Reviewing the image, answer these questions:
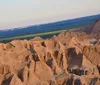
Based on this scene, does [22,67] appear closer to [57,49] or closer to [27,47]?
[57,49]

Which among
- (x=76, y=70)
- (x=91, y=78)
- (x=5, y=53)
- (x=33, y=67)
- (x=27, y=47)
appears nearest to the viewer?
(x=91, y=78)

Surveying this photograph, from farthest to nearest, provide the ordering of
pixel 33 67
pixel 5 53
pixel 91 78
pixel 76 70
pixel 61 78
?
pixel 5 53 → pixel 76 70 → pixel 33 67 → pixel 61 78 → pixel 91 78

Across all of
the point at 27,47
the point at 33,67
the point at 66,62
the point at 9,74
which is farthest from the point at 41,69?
the point at 27,47

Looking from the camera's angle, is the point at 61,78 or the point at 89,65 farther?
the point at 89,65

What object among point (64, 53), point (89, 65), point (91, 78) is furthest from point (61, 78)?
point (64, 53)

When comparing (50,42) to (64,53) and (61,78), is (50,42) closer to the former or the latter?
(64,53)

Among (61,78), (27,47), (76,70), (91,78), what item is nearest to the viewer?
(91,78)
